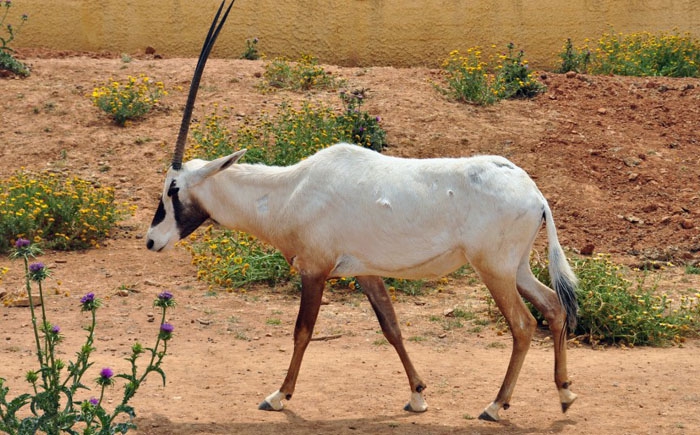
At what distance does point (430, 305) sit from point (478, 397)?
7.22 feet

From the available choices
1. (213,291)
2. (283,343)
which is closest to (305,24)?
(213,291)

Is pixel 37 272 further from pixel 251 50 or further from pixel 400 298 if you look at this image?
pixel 251 50

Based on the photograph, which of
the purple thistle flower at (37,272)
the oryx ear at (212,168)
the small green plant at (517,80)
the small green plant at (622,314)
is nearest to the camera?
the purple thistle flower at (37,272)

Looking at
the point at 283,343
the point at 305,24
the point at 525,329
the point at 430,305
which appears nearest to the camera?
the point at 525,329

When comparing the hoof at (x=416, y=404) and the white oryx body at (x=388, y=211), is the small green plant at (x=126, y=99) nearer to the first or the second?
the white oryx body at (x=388, y=211)

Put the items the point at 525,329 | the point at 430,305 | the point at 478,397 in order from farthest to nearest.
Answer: the point at 430,305
the point at 478,397
the point at 525,329

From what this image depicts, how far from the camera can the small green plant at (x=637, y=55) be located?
13617 mm

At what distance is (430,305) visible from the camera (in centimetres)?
916

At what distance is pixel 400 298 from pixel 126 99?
4.63 m

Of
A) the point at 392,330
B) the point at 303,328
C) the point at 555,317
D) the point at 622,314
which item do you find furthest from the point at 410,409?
the point at 622,314

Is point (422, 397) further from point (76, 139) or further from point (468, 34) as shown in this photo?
point (468, 34)

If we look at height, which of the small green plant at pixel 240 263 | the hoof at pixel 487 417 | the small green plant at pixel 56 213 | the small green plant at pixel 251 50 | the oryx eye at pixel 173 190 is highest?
the small green plant at pixel 251 50

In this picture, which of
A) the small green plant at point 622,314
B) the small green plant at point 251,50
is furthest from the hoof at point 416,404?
the small green plant at point 251,50

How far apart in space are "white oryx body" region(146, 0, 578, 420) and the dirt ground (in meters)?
0.39
